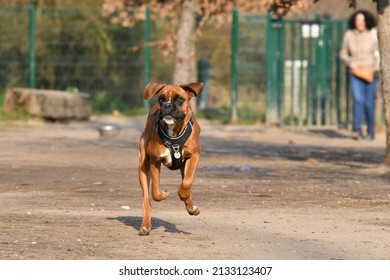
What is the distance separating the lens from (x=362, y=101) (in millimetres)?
21000

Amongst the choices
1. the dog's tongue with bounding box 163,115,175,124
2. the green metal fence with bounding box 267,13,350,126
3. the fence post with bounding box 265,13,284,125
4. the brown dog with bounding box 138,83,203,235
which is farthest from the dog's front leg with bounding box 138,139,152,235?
the fence post with bounding box 265,13,284,125

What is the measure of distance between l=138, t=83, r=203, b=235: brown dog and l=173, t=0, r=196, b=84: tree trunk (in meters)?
13.6

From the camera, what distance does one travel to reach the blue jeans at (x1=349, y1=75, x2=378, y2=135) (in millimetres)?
20906

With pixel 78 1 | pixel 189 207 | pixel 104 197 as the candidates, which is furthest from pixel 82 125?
pixel 189 207

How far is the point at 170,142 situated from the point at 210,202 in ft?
8.21

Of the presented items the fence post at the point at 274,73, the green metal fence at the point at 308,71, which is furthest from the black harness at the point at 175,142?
the fence post at the point at 274,73

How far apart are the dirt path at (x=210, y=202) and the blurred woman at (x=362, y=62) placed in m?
0.64

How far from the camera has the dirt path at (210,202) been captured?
988 centimetres

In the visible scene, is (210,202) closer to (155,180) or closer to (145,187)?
(145,187)

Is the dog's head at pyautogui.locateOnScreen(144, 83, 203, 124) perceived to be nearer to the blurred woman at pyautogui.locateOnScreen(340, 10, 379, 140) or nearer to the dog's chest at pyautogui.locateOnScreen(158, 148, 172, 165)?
the dog's chest at pyautogui.locateOnScreen(158, 148, 172, 165)

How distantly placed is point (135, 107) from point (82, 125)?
3.20 meters

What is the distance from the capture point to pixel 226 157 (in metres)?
17.9

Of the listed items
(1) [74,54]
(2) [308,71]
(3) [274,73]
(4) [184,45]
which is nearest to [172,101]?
(2) [308,71]

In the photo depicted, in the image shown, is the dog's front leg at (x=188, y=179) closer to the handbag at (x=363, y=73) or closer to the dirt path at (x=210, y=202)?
the dirt path at (x=210, y=202)
